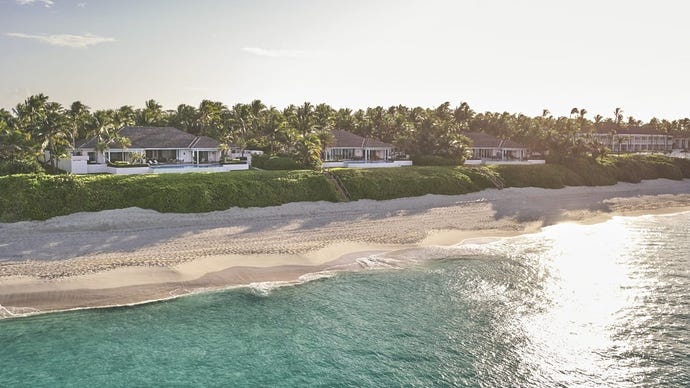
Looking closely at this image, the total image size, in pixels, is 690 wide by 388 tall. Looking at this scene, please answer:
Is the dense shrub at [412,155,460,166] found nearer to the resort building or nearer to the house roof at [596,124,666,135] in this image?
the resort building

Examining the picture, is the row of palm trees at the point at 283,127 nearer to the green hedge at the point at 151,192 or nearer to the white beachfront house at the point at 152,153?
the white beachfront house at the point at 152,153

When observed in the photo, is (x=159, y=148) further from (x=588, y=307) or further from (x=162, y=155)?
(x=588, y=307)

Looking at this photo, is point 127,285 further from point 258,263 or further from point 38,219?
point 38,219

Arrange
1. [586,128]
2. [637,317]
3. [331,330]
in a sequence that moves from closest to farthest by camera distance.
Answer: [331,330] → [637,317] → [586,128]

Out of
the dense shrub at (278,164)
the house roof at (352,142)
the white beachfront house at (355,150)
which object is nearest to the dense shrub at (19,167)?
the dense shrub at (278,164)

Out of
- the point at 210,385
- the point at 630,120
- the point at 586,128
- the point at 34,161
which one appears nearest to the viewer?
the point at 210,385

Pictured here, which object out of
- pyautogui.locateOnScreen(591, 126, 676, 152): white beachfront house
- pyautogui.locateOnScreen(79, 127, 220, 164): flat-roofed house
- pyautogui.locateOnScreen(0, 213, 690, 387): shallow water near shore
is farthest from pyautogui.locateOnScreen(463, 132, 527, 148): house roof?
pyautogui.locateOnScreen(591, 126, 676, 152): white beachfront house

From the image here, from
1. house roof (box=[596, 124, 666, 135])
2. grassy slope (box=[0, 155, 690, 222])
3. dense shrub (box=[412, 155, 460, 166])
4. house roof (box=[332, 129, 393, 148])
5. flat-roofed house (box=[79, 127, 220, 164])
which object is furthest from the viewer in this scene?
house roof (box=[596, 124, 666, 135])

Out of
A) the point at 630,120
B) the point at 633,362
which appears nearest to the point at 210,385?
the point at 633,362
